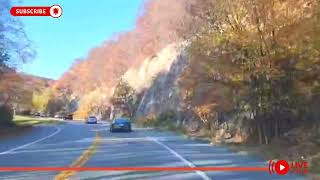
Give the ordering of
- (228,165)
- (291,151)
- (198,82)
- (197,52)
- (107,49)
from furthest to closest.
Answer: (107,49) → (198,82) → (197,52) → (291,151) → (228,165)

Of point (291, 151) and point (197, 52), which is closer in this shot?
point (291, 151)

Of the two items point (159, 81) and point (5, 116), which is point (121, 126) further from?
point (159, 81)

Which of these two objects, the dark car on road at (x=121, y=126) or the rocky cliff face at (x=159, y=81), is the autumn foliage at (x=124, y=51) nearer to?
the rocky cliff face at (x=159, y=81)

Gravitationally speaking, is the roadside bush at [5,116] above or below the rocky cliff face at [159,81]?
below

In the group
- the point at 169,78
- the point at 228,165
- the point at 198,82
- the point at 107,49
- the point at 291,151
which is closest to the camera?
the point at 228,165

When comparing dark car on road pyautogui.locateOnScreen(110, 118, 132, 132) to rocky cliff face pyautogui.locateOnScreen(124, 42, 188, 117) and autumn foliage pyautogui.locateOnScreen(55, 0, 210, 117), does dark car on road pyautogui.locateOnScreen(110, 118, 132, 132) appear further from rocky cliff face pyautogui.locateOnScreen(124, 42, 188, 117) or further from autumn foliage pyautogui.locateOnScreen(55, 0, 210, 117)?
autumn foliage pyautogui.locateOnScreen(55, 0, 210, 117)

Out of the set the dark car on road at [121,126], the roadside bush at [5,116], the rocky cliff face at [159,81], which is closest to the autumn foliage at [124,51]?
the rocky cliff face at [159,81]

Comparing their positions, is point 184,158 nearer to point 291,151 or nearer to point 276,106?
point 291,151

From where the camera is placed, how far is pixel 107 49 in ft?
534

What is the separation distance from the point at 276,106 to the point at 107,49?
140m

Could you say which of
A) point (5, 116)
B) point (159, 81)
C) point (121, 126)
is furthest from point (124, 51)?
point (121, 126)

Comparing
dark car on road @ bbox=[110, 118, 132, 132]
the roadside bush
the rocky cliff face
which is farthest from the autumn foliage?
the roadside bush

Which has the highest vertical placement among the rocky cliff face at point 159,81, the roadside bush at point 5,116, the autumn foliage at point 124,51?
the autumn foliage at point 124,51

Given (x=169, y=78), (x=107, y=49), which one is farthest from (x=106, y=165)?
(x=107, y=49)
